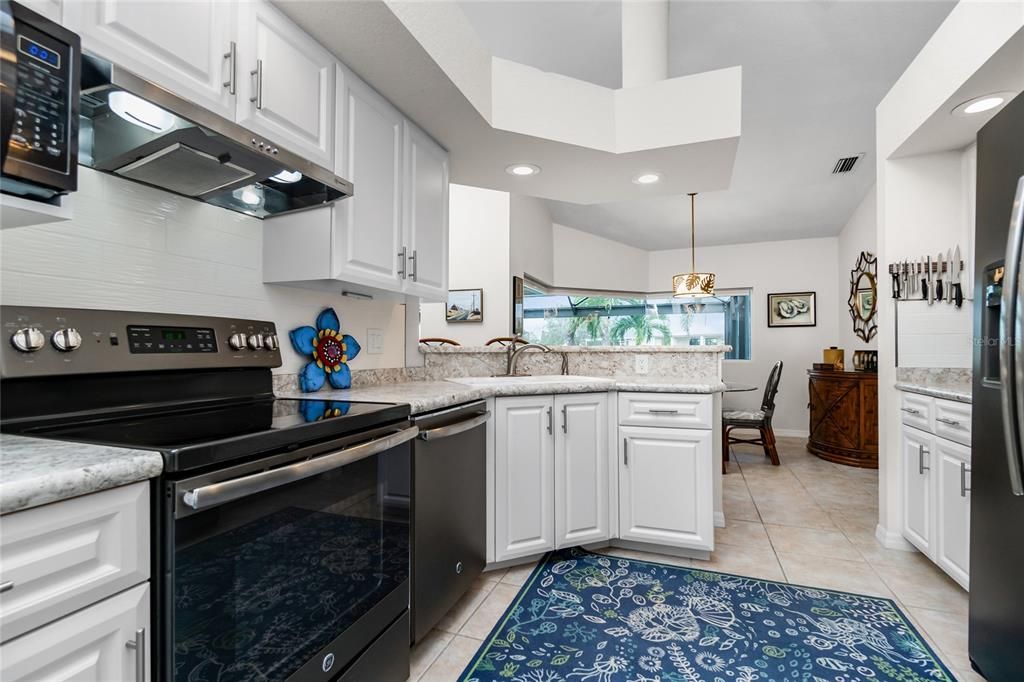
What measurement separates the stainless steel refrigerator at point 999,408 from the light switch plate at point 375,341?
229 cm

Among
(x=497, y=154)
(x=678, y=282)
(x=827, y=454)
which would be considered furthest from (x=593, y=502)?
(x=827, y=454)

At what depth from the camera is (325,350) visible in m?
2.06

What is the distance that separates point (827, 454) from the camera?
16.2 ft

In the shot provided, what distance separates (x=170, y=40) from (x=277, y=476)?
41.3 inches

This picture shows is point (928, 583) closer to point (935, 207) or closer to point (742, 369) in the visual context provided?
point (935, 207)

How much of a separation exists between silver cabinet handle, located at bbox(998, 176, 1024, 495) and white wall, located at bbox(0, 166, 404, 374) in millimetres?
2256

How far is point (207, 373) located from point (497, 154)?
1641 millimetres

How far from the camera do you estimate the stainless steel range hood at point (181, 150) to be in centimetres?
109

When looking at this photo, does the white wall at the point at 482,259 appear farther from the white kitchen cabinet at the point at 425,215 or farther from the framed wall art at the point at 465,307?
the white kitchen cabinet at the point at 425,215

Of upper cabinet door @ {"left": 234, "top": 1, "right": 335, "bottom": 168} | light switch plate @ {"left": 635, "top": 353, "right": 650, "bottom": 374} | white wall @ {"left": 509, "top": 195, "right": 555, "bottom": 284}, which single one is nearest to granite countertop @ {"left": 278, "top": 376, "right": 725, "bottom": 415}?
light switch plate @ {"left": 635, "top": 353, "right": 650, "bottom": 374}

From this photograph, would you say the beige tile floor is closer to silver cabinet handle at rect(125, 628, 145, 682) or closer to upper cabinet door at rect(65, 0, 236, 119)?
silver cabinet handle at rect(125, 628, 145, 682)

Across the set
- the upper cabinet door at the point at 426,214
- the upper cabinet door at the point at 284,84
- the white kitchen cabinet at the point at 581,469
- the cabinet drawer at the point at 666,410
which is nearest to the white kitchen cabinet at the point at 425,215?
the upper cabinet door at the point at 426,214

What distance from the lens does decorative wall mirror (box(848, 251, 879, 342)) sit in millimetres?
5016

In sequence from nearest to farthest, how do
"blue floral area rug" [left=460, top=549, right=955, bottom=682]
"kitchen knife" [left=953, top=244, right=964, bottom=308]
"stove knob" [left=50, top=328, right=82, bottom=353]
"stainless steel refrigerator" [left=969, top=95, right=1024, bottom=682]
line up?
"stove knob" [left=50, top=328, right=82, bottom=353]
"stainless steel refrigerator" [left=969, top=95, right=1024, bottom=682]
"blue floral area rug" [left=460, top=549, right=955, bottom=682]
"kitchen knife" [left=953, top=244, right=964, bottom=308]
